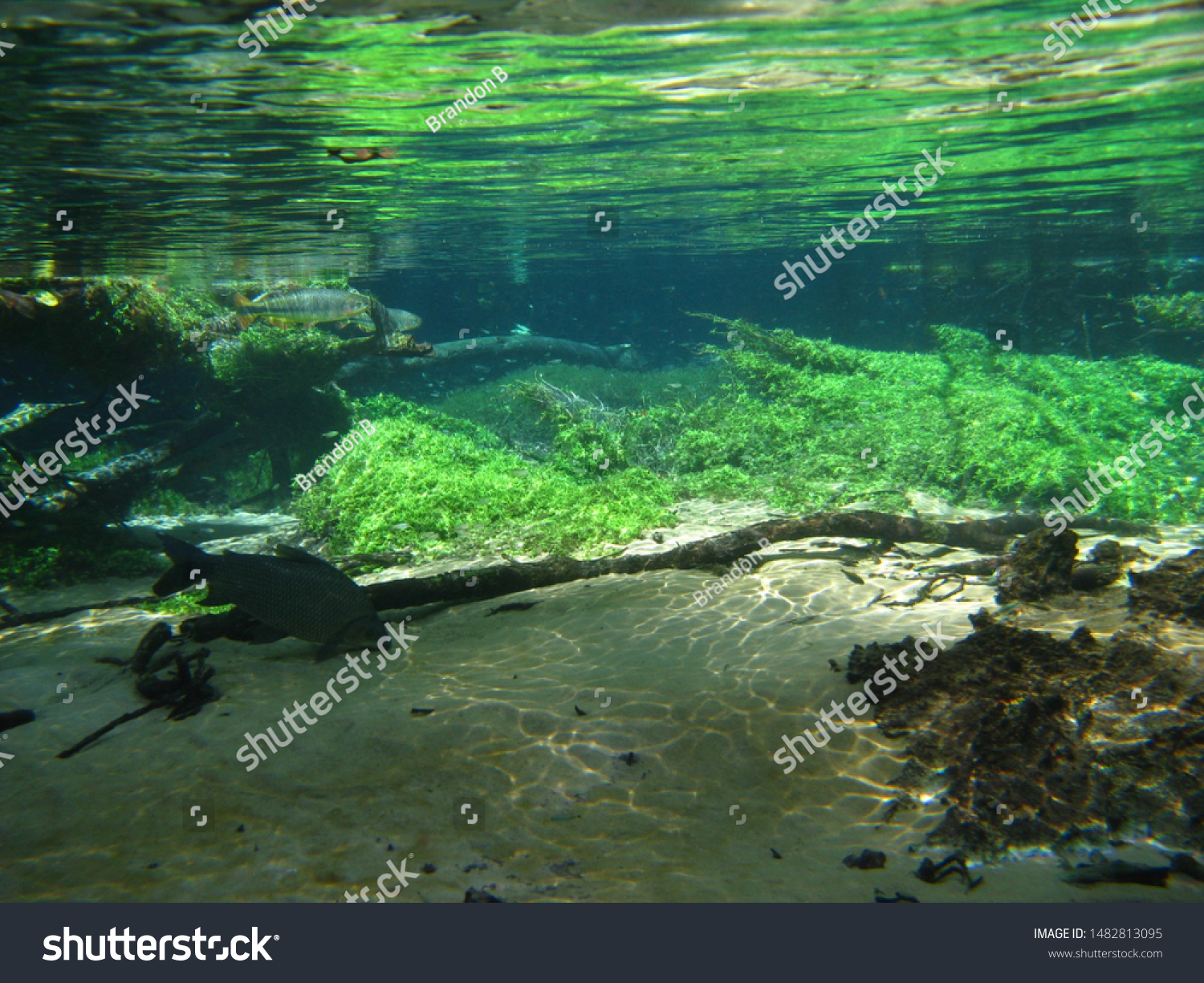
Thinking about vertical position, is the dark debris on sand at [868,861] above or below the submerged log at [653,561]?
above

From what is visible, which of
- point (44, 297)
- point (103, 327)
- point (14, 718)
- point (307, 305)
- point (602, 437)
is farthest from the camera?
point (602, 437)

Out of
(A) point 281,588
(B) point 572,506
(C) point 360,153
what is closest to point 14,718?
(A) point 281,588

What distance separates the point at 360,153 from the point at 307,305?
3.94 meters

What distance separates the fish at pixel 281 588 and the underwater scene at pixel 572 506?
0.16 feet

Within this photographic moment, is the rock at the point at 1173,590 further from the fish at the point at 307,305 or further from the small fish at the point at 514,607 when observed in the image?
the fish at the point at 307,305

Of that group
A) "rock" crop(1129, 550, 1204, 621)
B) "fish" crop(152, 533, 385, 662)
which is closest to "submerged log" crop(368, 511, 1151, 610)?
"fish" crop(152, 533, 385, 662)

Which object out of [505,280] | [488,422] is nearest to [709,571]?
[488,422]

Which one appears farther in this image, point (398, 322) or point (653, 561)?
point (398, 322)

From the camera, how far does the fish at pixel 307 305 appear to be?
38.2ft

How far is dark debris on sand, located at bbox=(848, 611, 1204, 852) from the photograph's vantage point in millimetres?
3279

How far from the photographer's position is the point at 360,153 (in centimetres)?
1309

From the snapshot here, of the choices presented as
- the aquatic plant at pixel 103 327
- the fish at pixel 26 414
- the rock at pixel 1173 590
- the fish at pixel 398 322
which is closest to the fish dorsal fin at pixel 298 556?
the rock at pixel 1173 590

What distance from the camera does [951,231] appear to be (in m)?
30.8

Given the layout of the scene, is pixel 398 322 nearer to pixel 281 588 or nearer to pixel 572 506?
pixel 572 506
